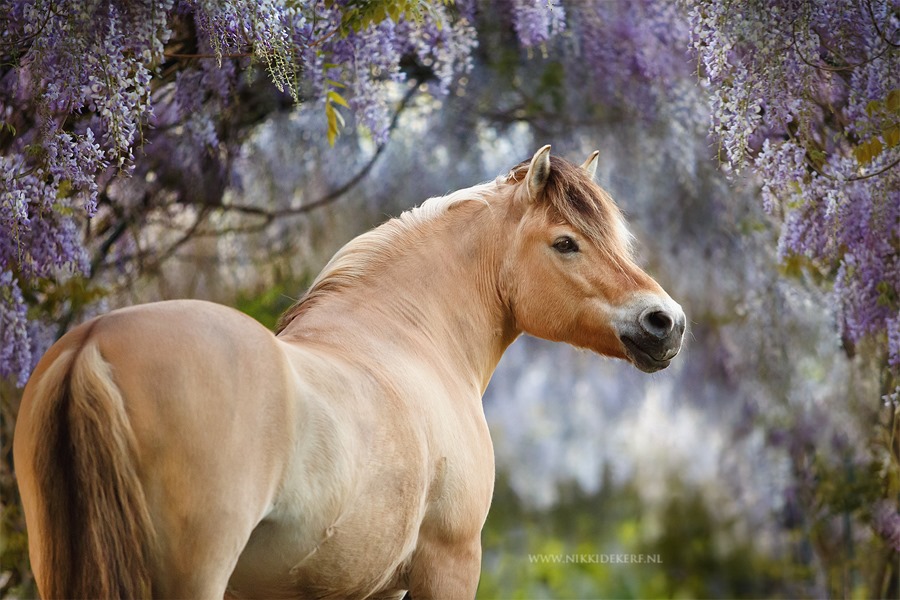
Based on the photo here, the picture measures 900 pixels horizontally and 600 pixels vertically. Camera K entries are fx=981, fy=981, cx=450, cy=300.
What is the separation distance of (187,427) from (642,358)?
61.6 inches

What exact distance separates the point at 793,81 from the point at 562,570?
631 centimetres

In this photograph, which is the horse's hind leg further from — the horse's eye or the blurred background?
the blurred background

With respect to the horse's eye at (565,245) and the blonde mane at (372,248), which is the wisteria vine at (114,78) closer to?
the blonde mane at (372,248)

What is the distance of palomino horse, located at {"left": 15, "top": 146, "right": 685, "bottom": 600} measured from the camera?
78.5 inches

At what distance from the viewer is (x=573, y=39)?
251 inches

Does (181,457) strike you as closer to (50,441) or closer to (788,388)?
(50,441)

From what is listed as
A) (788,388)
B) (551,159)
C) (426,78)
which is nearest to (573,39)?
(426,78)

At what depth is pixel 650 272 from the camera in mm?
8773

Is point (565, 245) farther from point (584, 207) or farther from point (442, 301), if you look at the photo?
point (442, 301)

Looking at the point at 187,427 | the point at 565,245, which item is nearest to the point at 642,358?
the point at 565,245

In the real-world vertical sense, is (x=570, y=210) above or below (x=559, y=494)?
above

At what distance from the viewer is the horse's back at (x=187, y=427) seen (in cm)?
200

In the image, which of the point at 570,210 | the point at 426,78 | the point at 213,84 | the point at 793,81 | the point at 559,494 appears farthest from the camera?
the point at 559,494

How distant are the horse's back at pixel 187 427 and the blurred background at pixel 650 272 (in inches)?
114
